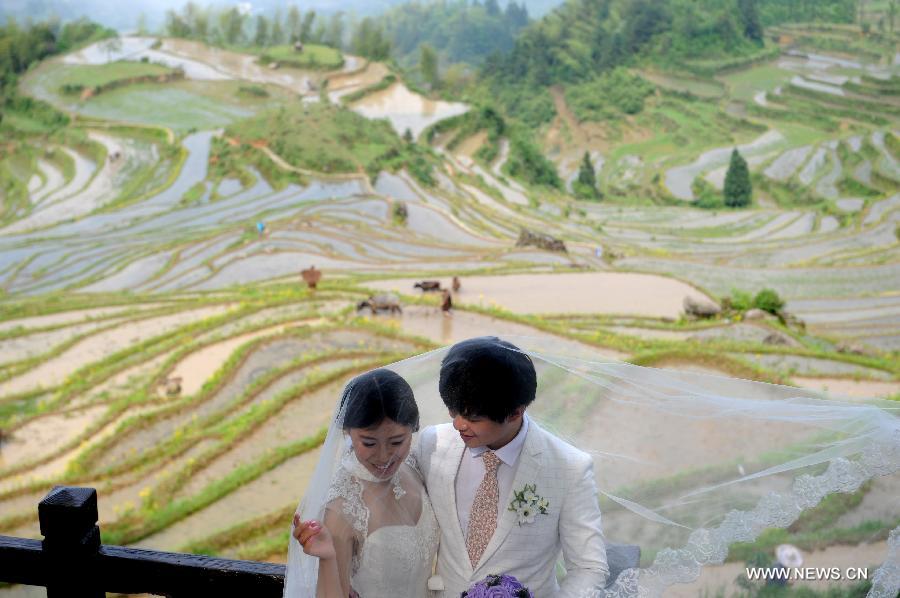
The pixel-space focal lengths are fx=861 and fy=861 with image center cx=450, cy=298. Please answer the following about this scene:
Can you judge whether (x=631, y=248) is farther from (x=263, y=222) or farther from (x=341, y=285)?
(x=341, y=285)

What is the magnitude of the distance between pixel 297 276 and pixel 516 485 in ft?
66.0

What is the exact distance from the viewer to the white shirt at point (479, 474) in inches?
97.7

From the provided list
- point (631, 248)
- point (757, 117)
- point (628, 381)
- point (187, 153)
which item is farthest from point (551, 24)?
point (628, 381)

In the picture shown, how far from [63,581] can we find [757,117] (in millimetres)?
65363

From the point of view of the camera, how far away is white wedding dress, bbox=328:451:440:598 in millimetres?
2441

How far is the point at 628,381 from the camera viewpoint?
2924mm

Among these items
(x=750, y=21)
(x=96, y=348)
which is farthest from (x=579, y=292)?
(x=750, y=21)

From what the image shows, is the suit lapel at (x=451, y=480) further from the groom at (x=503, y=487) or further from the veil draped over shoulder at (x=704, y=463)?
the veil draped over shoulder at (x=704, y=463)

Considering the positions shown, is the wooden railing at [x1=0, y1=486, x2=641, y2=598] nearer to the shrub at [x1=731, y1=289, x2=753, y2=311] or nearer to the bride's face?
the bride's face

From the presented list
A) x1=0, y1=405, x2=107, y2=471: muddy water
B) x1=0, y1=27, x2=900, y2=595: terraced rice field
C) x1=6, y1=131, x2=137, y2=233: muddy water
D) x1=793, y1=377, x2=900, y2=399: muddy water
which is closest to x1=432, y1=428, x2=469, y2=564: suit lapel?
x1=0, y1=27, x2=900, y2=595: terraced rice field

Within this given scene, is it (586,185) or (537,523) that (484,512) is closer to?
(537,523)

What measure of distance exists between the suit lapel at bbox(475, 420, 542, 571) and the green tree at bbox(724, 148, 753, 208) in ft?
152

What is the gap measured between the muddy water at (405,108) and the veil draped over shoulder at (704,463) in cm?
4539

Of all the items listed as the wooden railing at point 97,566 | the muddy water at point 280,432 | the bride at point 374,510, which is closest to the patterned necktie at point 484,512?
the bride at point 374,510
